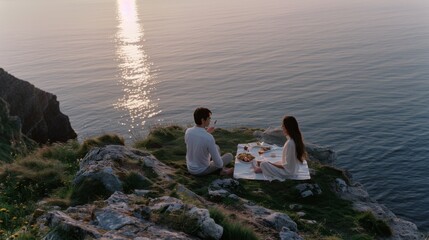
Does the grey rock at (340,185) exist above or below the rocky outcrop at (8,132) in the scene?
below

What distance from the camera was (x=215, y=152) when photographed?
621 inches

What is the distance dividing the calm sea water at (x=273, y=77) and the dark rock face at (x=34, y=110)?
293cm

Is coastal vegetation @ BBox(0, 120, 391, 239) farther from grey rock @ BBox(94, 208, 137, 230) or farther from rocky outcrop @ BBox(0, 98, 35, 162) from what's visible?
rocky outcrop @ BBox(0, 98, 35, 162)

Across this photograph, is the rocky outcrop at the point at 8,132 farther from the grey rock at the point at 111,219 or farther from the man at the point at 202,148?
the grey rock at the point at 111,219

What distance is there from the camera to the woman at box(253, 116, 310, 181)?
15.8 metres

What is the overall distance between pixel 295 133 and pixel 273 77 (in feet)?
118

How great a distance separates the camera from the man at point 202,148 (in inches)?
610

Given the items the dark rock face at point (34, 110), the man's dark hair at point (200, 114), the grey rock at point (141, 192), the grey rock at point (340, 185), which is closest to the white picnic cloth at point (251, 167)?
the grey rock at point (340, 185)

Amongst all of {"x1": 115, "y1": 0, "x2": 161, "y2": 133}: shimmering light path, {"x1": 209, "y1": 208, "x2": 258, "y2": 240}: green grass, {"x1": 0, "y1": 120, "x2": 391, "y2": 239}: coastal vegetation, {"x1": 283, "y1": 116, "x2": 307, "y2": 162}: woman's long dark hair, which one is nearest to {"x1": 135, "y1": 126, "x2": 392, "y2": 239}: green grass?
{"x1": 0, "y1": 120, "x2": 391, "y2": 239}: coastal vegetation

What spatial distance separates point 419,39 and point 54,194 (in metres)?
60.4

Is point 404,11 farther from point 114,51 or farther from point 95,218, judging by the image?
point 95,218

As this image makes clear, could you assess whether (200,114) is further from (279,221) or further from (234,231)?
(234,231)

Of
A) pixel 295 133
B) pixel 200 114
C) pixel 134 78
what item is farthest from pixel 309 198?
pixel 134 78

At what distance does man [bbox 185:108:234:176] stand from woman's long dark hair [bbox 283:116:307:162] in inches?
105
